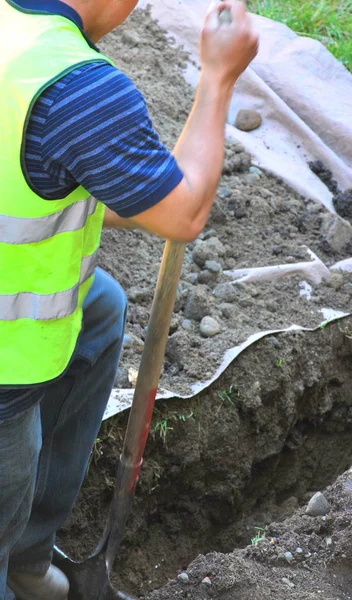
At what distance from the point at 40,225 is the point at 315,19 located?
4.58 m

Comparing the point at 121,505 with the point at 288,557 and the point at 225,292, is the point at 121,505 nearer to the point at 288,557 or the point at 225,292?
Answer: the point at 288,557

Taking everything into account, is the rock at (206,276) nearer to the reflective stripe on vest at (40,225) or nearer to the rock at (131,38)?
the rock at (131,38)

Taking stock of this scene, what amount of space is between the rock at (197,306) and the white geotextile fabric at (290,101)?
3.65ft

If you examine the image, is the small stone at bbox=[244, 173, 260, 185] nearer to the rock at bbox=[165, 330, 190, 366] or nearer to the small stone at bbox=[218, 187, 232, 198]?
the small stone at bbox=[218, 187, 232, 198]

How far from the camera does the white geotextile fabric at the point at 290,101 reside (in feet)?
14.6

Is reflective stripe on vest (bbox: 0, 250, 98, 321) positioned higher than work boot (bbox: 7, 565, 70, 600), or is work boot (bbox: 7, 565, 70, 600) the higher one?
reflective stripe on vest (bbox: 0, 250, 98, 321)

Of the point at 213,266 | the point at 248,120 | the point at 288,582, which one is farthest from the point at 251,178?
the point at 288,582

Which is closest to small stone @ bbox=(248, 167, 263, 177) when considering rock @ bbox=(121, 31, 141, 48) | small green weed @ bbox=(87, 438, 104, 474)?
rock @ bbox=(121, 31, 141, 48)

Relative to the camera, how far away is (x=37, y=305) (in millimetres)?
1740

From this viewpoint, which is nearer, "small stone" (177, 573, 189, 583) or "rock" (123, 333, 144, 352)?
"small stone" (177, 573, 189, 583)

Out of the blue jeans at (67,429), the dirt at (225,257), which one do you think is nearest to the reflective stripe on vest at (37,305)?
the blue jeans at (67,429)

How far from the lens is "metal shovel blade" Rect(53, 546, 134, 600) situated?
2.62 m

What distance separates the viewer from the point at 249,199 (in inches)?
165

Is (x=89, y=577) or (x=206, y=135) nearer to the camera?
(x=206, y=135)
